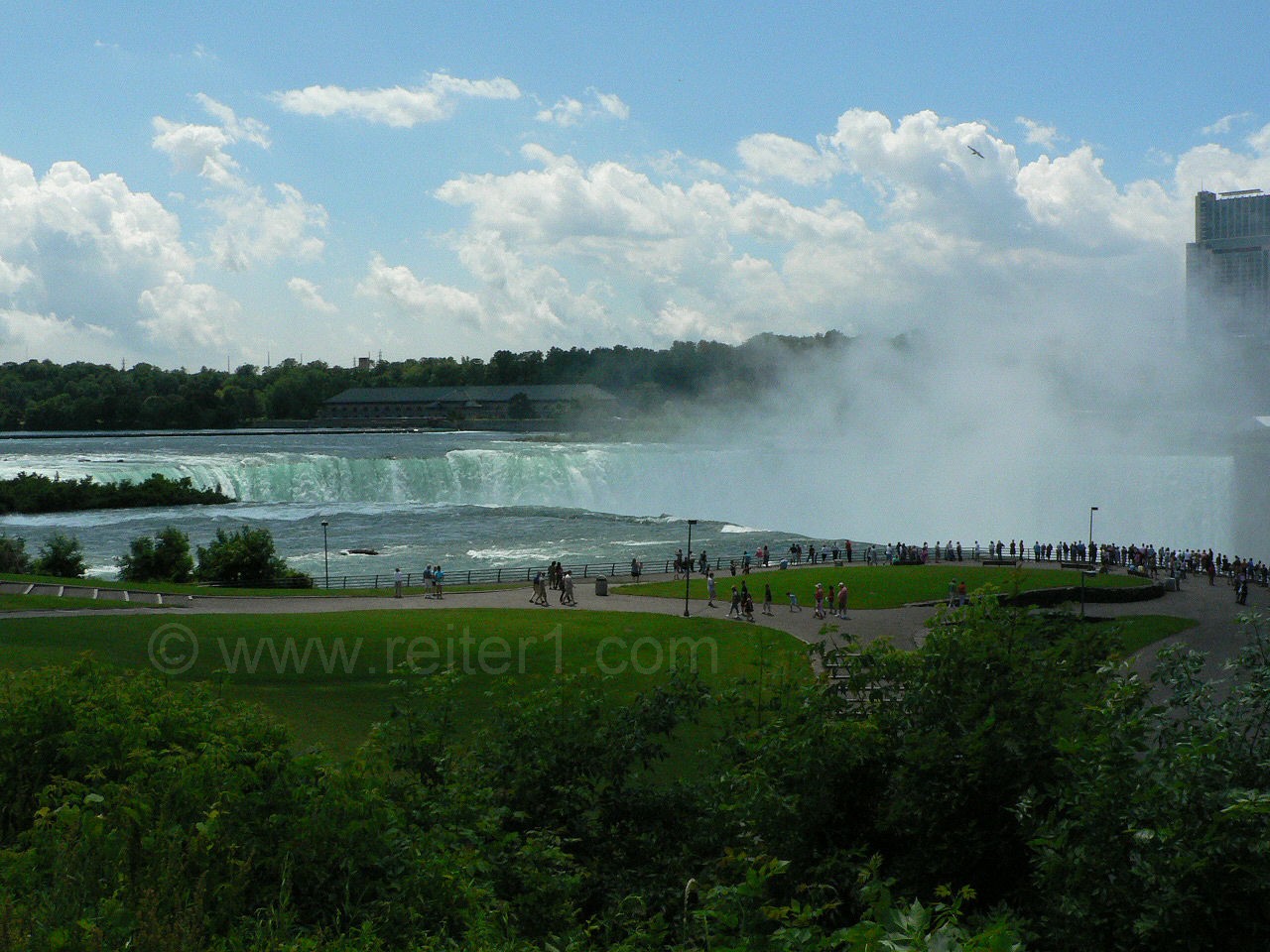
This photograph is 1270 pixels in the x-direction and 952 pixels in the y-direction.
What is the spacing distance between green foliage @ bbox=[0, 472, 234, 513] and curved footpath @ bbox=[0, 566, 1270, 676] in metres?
32.5

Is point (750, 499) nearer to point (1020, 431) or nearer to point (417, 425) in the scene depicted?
point (1020, 431)

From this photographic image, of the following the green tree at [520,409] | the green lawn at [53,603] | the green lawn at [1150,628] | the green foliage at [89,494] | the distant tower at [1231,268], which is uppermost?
the distant tower at [1231,268]

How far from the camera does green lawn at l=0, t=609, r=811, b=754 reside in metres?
15.5

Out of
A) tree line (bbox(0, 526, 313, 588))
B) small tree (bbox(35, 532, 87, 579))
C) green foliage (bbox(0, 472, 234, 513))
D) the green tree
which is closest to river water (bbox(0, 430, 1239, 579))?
green foliage (bbox(0, 472, 234, 513))

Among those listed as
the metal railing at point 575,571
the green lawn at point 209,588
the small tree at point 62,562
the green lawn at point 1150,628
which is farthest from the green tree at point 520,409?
the green lawn at point 1150,628

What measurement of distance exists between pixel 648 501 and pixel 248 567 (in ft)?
112

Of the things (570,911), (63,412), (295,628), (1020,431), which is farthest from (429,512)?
(63,412)

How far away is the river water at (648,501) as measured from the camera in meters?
48.7

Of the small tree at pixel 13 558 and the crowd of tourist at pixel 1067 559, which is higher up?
the small tree at pixel 13 558

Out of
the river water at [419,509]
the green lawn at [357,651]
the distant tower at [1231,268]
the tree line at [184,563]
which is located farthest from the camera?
the distant tower at [1231,268]

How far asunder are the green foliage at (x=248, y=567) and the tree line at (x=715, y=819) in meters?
25.4

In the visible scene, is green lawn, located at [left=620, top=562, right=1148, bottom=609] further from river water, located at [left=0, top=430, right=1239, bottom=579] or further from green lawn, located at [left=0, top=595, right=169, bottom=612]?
green lawn, located at [left=0, top=595, right=169, bottom=612]

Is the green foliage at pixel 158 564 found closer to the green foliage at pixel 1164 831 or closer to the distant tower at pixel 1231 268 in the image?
the green foliage at pixel 1164 831

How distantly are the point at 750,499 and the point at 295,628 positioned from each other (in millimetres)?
45448
